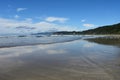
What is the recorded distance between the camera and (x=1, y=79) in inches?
302

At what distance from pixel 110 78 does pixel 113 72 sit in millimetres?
1043

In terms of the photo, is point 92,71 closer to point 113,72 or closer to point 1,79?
point 113,72

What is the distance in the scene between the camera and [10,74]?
847cm

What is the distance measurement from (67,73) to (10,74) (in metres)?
2.47

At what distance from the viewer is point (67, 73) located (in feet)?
28.2

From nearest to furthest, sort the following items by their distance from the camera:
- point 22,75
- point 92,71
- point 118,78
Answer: point 118,78 < point 22,75 < point 92,71

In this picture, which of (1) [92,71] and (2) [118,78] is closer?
(2) [118,78]

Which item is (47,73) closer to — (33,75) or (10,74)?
(33,75)

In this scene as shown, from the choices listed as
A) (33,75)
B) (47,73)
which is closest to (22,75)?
(33,75)

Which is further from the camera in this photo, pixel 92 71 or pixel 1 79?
pixel 92 71

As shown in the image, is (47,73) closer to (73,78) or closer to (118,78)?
(73,78)

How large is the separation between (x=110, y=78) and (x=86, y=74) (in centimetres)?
116

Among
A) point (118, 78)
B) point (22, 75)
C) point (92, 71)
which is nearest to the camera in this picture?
point (118, 78)


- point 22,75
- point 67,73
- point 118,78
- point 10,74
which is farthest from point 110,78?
point 10,74
